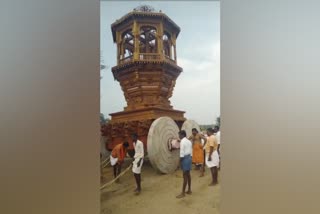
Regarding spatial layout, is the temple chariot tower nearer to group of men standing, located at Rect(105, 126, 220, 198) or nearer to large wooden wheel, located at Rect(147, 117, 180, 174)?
large wooden wheel, located at Rect(147, 117, 180, 174)

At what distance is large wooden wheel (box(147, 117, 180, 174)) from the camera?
233 cm

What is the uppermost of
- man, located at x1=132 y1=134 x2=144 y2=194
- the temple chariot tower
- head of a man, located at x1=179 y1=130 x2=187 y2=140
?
the temple chariot tower

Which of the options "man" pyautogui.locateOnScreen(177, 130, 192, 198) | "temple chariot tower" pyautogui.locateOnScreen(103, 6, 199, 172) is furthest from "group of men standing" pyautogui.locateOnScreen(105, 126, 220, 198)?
"temple chariot tower" pyautogui.locateOnScreen(103, 6, 199, 172)

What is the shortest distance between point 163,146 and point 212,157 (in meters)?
0.37

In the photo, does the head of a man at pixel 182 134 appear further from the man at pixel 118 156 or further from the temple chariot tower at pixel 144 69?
the man at pixel 118 156

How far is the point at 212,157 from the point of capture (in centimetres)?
232

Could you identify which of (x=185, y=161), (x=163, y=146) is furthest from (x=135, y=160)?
(x=185, y=161)

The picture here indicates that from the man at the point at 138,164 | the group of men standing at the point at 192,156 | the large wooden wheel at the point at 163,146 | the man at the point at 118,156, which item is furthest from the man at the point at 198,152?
the man at the point at 118,156

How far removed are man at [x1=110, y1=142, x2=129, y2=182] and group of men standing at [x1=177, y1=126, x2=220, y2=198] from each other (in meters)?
0.43
